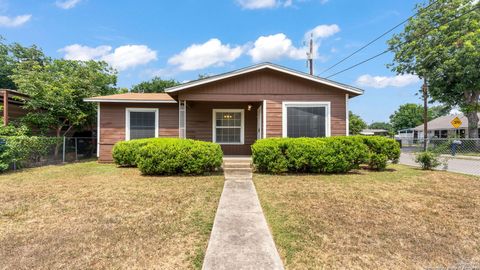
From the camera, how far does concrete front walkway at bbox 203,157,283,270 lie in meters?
2.51

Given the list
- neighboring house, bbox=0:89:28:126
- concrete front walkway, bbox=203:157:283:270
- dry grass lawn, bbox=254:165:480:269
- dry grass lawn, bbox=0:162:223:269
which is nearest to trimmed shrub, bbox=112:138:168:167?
dry grass lawn, bbox=0:162:223:269

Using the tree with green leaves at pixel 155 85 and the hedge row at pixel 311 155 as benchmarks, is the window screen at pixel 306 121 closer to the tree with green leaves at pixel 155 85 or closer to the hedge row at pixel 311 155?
the hedge row at pixel 311 155

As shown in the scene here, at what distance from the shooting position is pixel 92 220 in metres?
3.82

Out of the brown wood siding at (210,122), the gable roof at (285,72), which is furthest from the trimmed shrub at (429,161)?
the brown wood siding at (210,122)

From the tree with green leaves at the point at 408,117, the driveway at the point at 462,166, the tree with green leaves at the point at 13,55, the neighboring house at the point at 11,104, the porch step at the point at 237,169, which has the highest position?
the tree with green leaves at the point at 13,55

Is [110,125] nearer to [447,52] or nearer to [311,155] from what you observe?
[311,155]

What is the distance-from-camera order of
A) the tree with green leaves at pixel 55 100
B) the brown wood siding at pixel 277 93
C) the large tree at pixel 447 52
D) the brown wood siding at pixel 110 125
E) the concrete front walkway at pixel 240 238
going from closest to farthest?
the concrete front walkway at pixel 240 238, the brown wood siding at pixel 277 93, the brown wood siding at pixel 110 125, the tree with green leaves at pixel 55 100, the large tree at pixel 447 52

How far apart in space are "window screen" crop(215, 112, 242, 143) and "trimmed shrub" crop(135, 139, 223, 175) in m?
3.83

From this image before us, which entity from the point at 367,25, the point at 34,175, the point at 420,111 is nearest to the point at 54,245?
the point at 34,175

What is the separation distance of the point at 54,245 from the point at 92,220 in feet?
2.83

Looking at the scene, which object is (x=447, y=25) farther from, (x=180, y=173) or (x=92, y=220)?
(x=92, y=220)

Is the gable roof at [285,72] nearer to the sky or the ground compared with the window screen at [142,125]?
nearer to the sky

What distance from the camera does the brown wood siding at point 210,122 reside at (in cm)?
1126

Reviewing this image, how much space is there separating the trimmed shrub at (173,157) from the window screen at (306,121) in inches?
142
